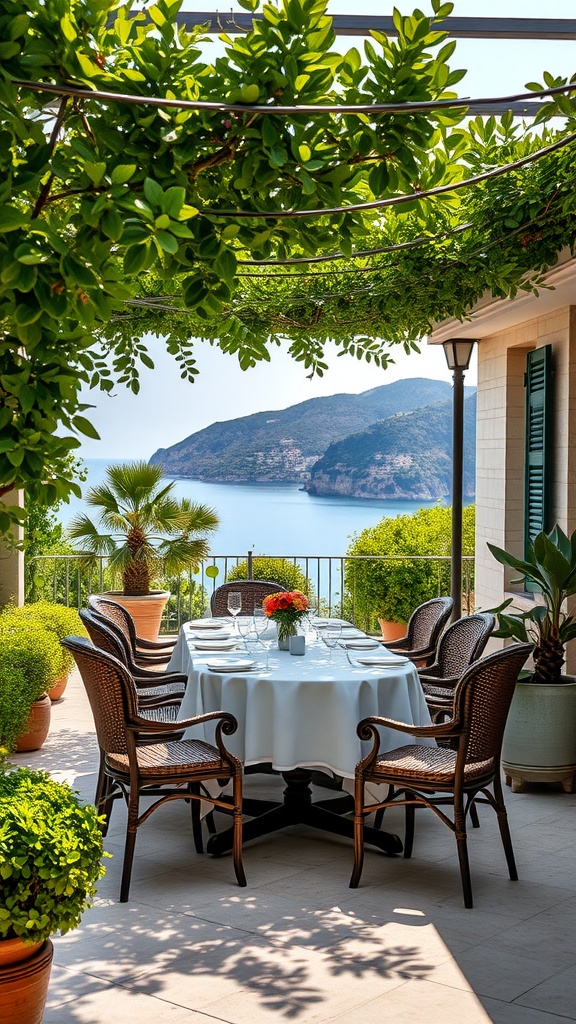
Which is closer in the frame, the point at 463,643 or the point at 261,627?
the point at 463,643

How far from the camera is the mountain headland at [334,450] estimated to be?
28.4 m

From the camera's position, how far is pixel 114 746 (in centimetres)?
431

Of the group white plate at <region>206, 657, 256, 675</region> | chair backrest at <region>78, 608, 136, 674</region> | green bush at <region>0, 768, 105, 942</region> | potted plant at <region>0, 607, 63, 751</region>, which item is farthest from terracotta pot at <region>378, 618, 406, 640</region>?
green bush at <region>0, 768, 105, 942</region>

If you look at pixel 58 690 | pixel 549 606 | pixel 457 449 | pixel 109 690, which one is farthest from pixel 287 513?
pixel 109 690

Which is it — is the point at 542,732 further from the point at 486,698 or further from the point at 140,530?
the point at 140,530

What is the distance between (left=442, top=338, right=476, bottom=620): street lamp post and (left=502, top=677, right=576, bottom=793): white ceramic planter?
2209mm

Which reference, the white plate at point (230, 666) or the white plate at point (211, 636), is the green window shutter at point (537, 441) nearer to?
the white plate at point (211, 636)

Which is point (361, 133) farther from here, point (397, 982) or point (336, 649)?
point (336, 649)

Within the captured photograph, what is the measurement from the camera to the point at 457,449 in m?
8.09

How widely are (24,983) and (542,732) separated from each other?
3535mm

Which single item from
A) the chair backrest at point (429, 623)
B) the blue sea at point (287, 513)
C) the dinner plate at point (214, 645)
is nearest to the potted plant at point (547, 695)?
the chair backrest at point (429, 623)

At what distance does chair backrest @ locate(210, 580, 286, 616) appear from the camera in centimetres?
735

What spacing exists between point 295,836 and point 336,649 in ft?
3.29

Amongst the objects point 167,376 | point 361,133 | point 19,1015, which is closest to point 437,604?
point 19,1015
